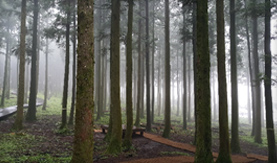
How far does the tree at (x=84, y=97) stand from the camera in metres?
4.23

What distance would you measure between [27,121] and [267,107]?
48.3ft

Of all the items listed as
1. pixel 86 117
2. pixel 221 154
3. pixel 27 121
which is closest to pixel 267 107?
pixel 221 154

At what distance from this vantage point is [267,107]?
835 centimetres

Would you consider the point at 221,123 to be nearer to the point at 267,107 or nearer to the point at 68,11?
the point at 267,107

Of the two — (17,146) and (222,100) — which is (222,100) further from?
(17,146)

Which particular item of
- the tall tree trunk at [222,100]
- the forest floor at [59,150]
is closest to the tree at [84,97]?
the forest floor at [59,150]

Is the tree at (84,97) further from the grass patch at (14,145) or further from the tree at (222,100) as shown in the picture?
the tree at (222,100)

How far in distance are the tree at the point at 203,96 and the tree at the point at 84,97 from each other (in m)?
3.47

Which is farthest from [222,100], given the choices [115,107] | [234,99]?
[115,107]

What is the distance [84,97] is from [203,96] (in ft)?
12.3

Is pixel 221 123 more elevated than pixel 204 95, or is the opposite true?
Result: pixel 204 95

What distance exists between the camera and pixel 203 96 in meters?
6.32

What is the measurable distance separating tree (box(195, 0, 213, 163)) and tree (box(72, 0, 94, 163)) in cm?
347

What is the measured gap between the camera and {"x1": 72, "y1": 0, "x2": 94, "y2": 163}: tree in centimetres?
423
